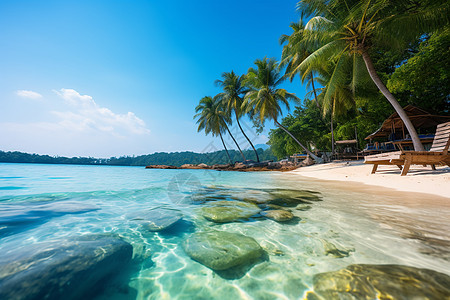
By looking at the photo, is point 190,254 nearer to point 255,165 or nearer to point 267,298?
point 267,298

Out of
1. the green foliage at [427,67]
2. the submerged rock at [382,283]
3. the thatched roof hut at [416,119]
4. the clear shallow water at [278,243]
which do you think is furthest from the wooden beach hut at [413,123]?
the submerged rock at [382,283]

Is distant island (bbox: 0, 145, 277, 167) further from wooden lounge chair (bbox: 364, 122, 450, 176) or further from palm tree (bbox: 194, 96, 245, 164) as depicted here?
wooden lounge chair (bbox: 364, 122, 450, 176)

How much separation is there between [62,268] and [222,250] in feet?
4.24

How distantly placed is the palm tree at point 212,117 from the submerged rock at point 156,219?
2246 centimetres

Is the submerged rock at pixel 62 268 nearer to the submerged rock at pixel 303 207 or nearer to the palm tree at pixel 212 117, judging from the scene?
the submerged rock at pixel 303 207

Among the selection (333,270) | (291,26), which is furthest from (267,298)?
(291,26)

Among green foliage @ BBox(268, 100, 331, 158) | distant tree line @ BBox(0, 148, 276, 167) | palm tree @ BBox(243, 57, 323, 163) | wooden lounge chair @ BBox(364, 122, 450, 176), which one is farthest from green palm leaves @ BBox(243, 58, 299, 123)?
distant tree line @ BBox(0, 148, 276, 167)

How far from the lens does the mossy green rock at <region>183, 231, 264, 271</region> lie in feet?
5.23

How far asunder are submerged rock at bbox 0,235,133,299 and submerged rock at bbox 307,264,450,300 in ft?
5.13

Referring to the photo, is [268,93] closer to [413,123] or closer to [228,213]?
[413,123]

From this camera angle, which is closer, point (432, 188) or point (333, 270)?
point (333, 270)

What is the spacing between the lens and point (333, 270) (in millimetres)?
1438

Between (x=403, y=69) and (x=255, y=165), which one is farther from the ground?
(x=403, y=69)

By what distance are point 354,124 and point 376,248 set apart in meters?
19.4
